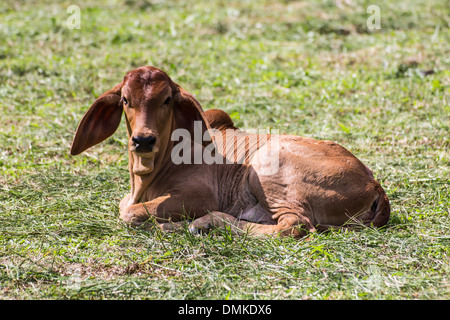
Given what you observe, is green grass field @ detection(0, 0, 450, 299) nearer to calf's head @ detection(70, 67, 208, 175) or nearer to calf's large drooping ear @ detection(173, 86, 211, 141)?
calf's head @ detection(70, 67, 208, 175)

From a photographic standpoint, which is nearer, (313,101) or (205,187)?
(205,187)

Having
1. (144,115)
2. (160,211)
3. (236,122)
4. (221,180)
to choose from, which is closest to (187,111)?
(144,115)

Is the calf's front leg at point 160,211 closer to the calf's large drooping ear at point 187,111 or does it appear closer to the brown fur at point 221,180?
the brown fur at point 221,180

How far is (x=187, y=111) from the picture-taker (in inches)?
249

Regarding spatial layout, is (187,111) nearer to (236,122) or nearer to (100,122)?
(100,122)

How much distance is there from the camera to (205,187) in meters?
6.25

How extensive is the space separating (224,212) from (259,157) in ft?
2.21

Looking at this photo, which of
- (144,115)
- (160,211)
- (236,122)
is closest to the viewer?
(144,115)

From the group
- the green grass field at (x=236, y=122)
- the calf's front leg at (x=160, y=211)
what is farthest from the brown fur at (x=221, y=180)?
the green grass field at (x=236, y=122)

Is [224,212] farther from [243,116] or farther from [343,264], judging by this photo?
[243,116]

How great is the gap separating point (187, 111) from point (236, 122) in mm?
3125

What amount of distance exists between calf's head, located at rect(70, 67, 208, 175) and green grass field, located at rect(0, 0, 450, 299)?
75 cm

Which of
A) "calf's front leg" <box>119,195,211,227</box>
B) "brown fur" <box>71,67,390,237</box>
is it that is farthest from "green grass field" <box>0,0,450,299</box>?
"brown fur" <box>71,67,390,237</box>

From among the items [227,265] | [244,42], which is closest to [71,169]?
[227,265]
